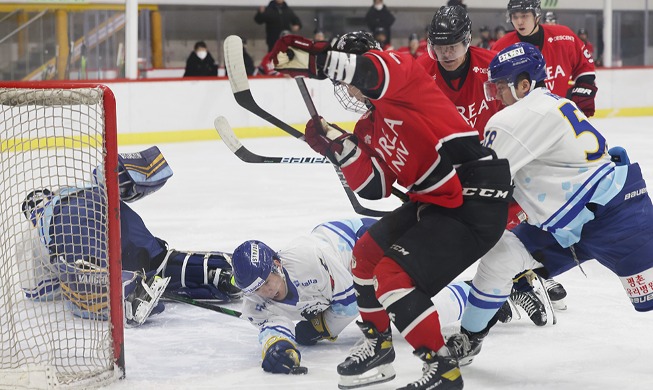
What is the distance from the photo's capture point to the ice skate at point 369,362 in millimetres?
2807

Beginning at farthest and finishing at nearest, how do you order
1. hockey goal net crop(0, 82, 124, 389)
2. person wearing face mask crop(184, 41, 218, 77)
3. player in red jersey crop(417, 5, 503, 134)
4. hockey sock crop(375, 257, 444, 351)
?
person wearing face mask crop(184, 41, 218, 77), player in red jersey crop(417, 5, 503, 134), hockey goal net crop(0, 82, 124, 389), hockey sock crop(375, 257, 444, 351)

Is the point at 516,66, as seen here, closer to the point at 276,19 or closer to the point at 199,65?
the point at 199,65

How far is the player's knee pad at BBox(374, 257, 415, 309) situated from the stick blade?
60cm

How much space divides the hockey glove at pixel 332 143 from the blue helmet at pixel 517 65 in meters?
0.52

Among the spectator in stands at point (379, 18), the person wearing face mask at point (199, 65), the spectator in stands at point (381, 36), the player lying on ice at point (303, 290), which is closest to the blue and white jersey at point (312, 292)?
the player lying on ice at point (303, 290)

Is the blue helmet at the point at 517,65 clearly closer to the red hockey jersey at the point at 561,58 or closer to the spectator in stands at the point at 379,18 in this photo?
the red hockey jersey at the point at 561,58

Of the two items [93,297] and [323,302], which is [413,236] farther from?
[93,297]

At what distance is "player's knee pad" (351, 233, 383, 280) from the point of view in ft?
9.16

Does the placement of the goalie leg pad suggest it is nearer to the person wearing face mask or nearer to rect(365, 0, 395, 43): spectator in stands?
the person wearing face mask

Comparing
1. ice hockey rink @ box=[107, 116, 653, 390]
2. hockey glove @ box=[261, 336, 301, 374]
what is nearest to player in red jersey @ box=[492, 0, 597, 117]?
ice hockey rink @ box=[107, 116, 653, 390]

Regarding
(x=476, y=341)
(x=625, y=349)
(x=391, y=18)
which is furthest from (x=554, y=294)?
Result: (x=391, y=18)

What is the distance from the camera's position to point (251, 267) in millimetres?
3094

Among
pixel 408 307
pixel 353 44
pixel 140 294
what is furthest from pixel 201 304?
pixel 353 44

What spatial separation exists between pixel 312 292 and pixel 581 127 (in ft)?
3.31
